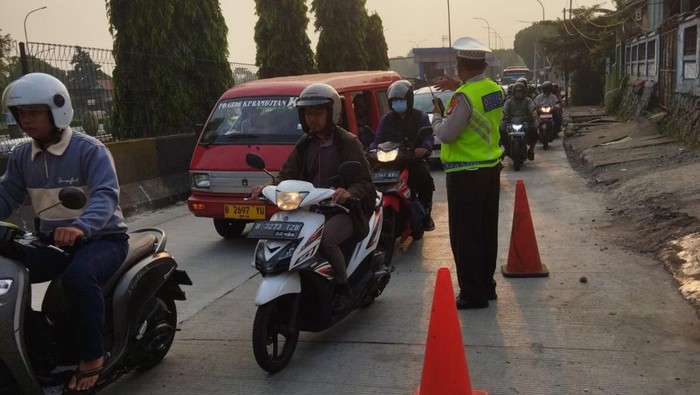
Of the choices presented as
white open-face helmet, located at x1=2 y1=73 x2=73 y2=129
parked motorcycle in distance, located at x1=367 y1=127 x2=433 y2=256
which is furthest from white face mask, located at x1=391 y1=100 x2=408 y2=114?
white open-face helmet, located at x1=2 y1=73 x2=73 y2=129

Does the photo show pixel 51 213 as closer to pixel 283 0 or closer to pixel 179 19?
pixel 179 19

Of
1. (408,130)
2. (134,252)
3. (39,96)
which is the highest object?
(39,96)

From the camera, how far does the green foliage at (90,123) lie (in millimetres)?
9602

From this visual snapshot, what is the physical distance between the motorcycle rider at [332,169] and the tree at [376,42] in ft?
82.9

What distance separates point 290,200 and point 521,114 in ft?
33.1

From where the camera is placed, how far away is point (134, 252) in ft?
12.0

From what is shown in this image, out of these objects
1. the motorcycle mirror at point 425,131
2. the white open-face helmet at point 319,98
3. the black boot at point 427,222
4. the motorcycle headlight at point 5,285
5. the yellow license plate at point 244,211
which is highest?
the white open-face helmet at point 319,98

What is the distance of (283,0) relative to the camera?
756 inches

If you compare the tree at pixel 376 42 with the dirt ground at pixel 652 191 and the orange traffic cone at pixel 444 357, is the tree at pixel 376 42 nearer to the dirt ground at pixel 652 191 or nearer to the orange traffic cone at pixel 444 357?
the dirt ground at pixel 652 191

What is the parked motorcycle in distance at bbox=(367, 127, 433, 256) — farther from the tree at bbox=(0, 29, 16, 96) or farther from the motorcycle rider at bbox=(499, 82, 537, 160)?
the motorcycle rider at bbox=(499, 82, 537, 160)

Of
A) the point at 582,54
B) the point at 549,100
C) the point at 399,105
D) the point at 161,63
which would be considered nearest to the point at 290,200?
the point at 399,105

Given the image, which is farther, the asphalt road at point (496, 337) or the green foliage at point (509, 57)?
the green foliage at point (509, 57)

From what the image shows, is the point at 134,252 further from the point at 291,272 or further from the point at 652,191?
the point at 652,191

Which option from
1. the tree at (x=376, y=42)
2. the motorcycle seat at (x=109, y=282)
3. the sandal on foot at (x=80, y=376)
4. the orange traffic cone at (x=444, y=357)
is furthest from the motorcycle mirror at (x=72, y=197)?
the tree at (x=376, y=42)
